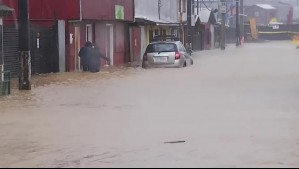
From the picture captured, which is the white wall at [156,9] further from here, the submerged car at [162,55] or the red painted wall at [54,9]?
the red painted wall at [54,9]

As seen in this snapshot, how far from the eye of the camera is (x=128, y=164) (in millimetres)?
8148

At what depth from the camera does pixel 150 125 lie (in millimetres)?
11602

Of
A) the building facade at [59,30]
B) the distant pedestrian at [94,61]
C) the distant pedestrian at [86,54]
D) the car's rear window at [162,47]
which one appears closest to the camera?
the building facade at [59,30]

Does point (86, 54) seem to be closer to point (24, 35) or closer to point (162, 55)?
point (162, 55)

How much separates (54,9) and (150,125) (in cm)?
1538

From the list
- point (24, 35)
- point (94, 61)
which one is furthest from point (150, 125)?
point (94, 61)

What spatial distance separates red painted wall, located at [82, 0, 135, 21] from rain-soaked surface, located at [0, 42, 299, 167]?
685cm

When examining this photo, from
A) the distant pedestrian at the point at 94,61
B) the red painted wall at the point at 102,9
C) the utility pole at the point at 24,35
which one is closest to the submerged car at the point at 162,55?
the red painted wall at the point at 102,9

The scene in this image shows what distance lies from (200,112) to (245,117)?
3.98 ft

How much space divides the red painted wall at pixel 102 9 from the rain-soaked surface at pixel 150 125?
22.5ft

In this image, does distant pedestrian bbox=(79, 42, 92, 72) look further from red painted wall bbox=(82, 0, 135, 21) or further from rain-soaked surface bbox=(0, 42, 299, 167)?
rain-soaked surface bbox=(0, 42, 299, 167)

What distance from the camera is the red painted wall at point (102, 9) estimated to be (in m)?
27.2

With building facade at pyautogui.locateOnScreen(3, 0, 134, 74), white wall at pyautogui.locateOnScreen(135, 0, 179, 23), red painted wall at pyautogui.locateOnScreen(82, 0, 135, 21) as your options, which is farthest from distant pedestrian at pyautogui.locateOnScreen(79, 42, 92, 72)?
white wall at pyautogui.locateOnScreen(135, 0, 179, 23)

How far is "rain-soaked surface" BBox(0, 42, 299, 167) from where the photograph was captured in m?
8.55
